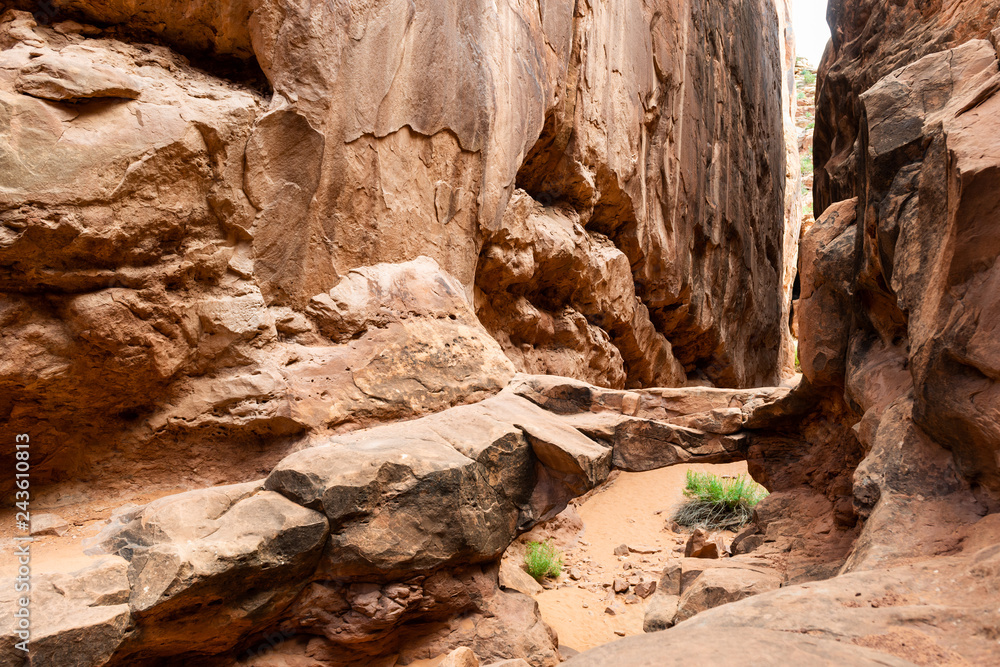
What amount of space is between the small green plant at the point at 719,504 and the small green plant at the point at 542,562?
235 cm

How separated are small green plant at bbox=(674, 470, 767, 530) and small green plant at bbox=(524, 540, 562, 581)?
92.5 inches

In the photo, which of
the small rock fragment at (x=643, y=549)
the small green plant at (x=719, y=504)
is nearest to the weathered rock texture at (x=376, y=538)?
the small rock fragment at (x=643, y=549)

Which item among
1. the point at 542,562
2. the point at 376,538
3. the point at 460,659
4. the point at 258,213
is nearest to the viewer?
the point at 460,659

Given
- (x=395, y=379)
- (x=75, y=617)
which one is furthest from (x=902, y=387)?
(x=75, y=617)

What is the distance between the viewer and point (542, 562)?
7094mm

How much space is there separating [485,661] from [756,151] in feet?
45.3

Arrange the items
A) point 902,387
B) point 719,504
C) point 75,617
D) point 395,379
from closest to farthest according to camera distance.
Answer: point 75,617
point 902,387
point 395,379
point 719,504

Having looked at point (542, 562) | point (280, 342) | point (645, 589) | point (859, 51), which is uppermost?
point (859, 51)

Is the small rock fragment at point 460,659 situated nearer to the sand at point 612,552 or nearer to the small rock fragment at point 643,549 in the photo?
the sand at point 612,552

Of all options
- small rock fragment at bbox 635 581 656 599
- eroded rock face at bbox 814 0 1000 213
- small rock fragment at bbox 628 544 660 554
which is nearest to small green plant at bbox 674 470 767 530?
small rock fragment at bbox 628 544 660 554

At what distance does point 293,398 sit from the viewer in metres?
4.71

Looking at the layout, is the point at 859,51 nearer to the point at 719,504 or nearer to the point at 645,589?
the point at 645,589

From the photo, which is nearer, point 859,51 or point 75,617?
point 75,617

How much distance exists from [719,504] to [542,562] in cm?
320
